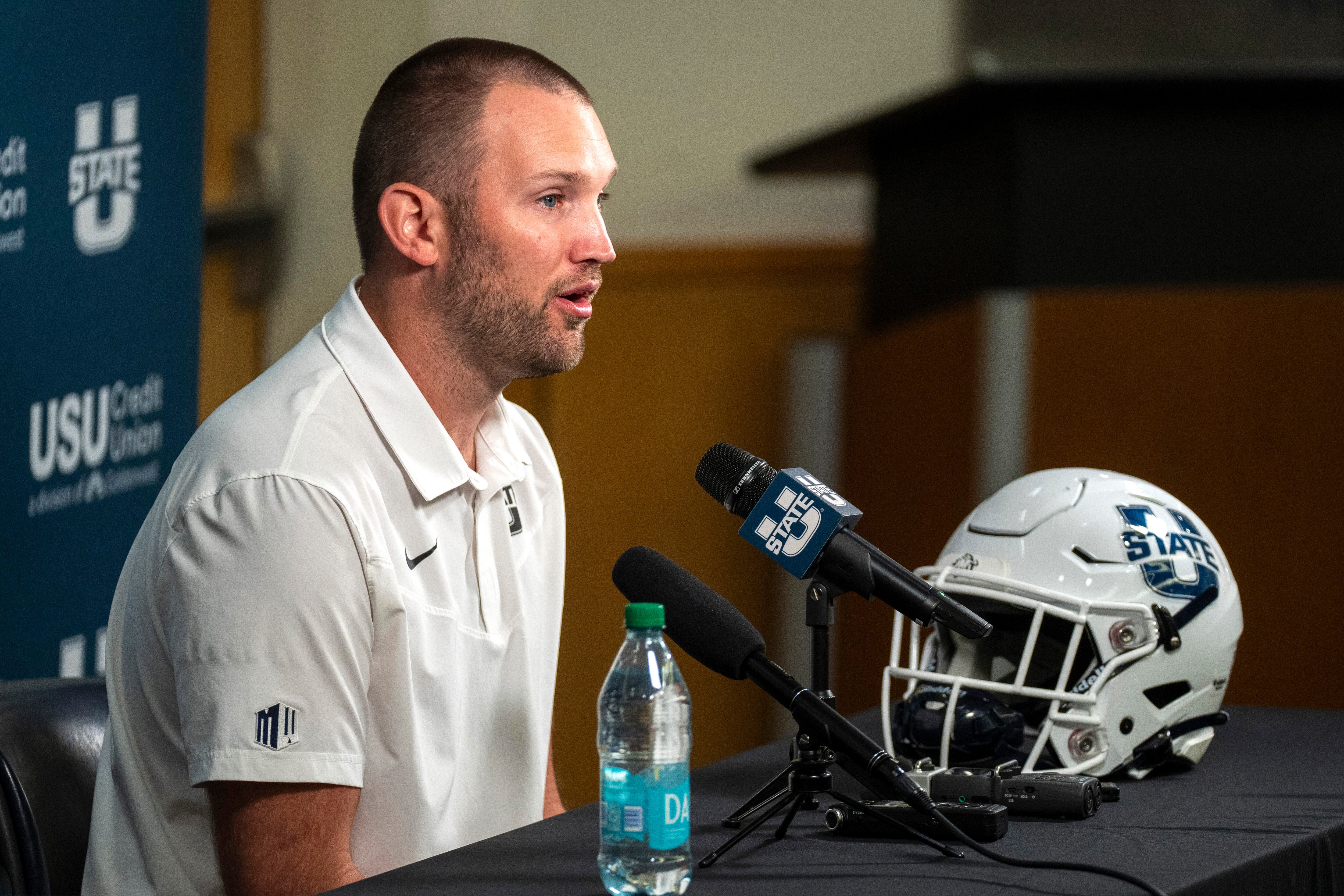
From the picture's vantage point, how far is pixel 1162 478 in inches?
118

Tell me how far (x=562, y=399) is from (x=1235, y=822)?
283cm

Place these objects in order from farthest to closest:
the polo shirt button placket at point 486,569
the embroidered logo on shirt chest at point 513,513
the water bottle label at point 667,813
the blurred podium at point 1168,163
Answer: the blurred podium at point 1168,163
the embroidered logo on shirt chest at point 513,513
the polo shirt button placket at point 486,569
the water bottle label at point 667,813

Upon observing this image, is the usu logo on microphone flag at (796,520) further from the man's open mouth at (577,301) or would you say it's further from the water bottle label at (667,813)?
the man's open mouth at (577,301)

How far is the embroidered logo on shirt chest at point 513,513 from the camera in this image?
1716 millimetres

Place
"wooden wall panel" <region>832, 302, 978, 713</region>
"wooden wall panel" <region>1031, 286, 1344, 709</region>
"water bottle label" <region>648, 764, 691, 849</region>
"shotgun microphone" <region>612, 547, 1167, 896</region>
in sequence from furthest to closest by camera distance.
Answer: "wooden wall panel" <region>832, 302, 978, 713</region>, "wooden wall panel" <region>1031, 286, 1344, 709</region>, "shotgun microphone" <region>612, 547, 1167, 896</region>, "water bottle label" <region>648, 764, 691, 849</region>

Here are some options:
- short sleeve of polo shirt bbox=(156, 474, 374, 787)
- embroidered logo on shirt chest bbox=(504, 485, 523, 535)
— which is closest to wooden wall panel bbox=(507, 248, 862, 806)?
embroidered logo on shirt chest bbox=(504, 485, 523, 535)

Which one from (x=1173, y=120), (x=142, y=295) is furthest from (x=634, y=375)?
(x=142, y=295)

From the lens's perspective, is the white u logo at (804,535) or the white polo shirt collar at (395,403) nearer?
the white u logo at (804,535)

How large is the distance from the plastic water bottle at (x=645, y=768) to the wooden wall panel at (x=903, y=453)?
2.22 meters

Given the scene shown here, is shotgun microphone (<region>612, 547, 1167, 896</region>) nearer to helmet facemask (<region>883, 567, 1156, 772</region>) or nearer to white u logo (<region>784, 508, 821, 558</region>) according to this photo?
white u logo (<region>784, 508, 821, 558</region>)

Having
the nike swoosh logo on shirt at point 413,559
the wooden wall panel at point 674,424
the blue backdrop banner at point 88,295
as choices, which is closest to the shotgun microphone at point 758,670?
the nike swoosh logo on shirt at point 413,559

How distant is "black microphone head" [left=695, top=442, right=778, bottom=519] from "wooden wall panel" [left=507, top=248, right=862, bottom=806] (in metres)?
2.61

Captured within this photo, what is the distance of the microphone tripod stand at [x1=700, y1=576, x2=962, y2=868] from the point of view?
3.90 ft

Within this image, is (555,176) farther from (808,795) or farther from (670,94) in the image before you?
(670,94)
